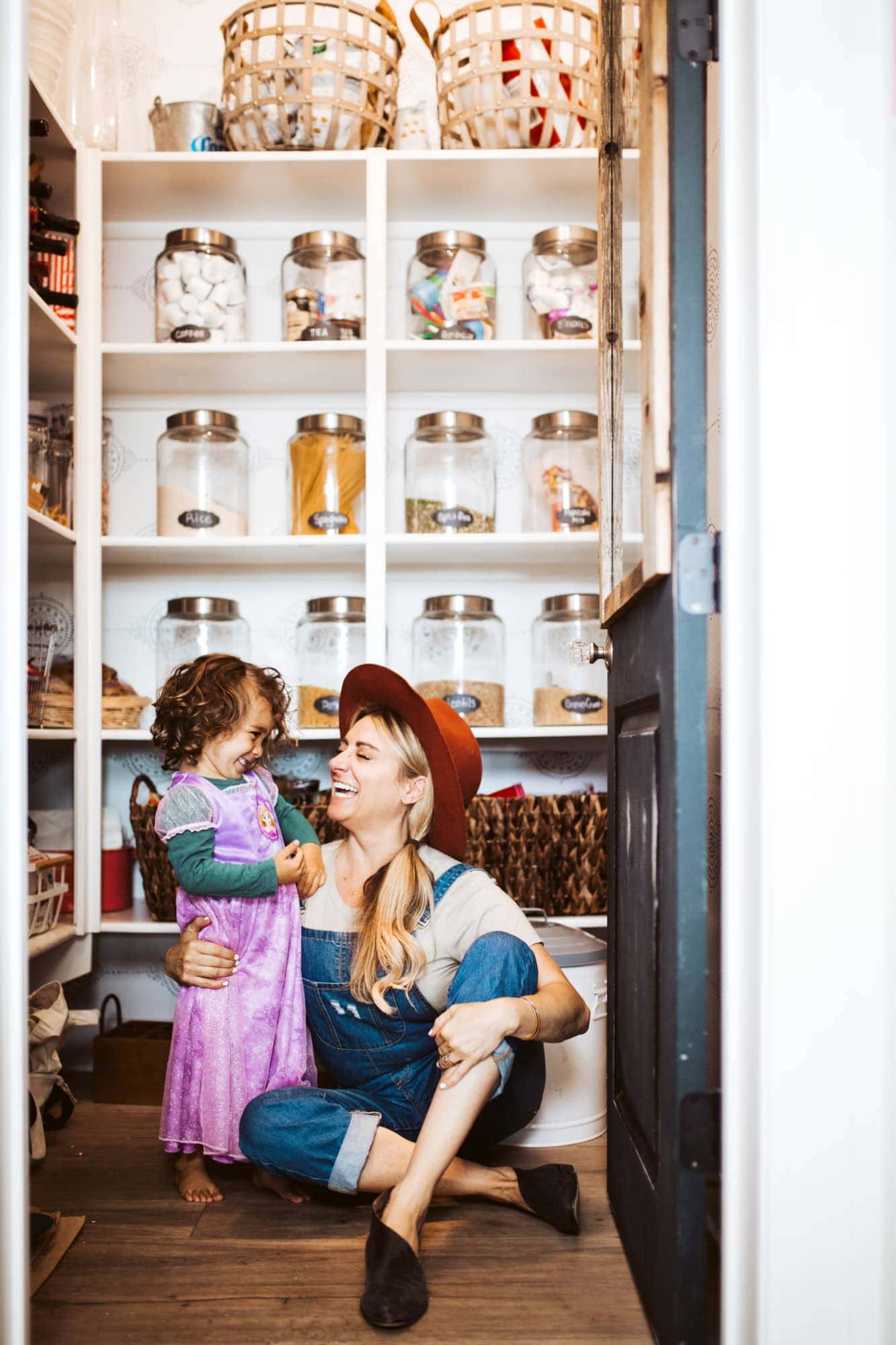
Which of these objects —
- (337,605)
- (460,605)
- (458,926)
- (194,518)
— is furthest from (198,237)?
(458,926)

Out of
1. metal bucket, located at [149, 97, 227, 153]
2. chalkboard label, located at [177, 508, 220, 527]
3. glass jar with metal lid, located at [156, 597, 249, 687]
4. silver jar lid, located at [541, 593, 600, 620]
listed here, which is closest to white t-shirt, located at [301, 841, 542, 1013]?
silver jar lid, located at [541, 593, 600, 620]

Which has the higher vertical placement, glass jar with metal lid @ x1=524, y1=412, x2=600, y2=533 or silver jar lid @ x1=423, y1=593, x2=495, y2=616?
glass jar with metal lid @ x1=524, y1=412, x2=600, y2=533

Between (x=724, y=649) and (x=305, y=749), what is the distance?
5.57ft

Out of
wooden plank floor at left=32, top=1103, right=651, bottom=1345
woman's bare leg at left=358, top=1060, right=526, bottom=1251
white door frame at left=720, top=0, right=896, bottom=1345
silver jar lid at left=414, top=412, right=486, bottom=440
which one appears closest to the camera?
white door frame at left=720, top=0, right=896, bottom=1345

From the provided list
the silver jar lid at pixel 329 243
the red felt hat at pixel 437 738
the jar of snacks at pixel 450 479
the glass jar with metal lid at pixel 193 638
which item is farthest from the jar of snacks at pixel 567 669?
the silver jar lid at pixel 329 243

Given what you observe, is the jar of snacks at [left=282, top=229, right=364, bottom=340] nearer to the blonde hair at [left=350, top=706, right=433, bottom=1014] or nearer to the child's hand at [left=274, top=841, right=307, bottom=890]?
the blonde hair at [left=350, top=706, right=433, bottom=1014]

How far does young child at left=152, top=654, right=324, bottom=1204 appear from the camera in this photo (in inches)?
72.3

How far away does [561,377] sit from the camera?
8.60 feet

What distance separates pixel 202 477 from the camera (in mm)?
2549

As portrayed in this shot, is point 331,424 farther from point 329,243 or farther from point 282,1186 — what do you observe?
point 282,1186

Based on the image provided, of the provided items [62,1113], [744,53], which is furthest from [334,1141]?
[744,53]

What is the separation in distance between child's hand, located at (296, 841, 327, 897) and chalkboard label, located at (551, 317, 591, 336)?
1316 mm

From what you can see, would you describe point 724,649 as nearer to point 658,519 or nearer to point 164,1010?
point 658,519

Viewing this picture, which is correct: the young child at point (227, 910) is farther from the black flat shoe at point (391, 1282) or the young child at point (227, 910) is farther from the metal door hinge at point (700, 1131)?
the metal door hinge at point (700, 1131)
